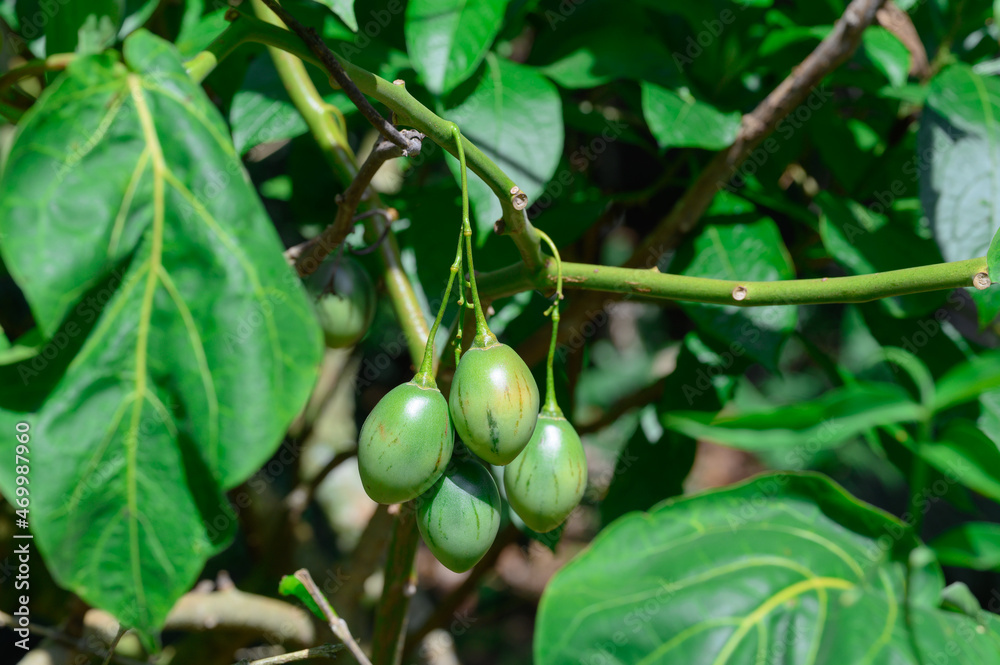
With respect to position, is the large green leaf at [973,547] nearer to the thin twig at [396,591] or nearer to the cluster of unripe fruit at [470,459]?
the cluster of unripe fruit at [470,459]

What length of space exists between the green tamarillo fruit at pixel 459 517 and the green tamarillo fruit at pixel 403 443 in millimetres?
29

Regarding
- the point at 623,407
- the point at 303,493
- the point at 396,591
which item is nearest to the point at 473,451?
the point at 396,591

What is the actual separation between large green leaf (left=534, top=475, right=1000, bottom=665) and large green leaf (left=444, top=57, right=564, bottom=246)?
321 millimetres

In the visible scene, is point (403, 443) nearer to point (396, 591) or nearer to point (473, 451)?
point (473, 451)

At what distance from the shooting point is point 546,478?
570mm

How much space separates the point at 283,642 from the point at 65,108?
100 cm

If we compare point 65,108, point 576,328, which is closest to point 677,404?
point 576,328

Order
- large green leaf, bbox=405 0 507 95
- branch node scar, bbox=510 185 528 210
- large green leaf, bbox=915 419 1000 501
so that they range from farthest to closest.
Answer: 1. large green leaf, bbox=405 0 507 95
2. large green leaf, bbox=915 419 1000 501
3. branch node scar, bbox=510 185 528 210

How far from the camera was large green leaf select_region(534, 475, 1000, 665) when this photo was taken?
1.73ft

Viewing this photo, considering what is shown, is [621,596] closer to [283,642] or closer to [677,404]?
[677,404]

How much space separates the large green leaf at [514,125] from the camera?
0.74 metres

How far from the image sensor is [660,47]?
2.98 feet

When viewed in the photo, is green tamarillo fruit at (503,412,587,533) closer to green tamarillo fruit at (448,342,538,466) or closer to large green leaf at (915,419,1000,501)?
green tamarillo fruit at (448,342,538,466)

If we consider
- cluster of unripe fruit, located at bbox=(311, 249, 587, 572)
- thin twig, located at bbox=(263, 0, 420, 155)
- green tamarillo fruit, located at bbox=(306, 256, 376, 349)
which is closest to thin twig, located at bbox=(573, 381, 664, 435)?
green tamarillo fruit, located at bbox=(306, 256, 376, 349)
